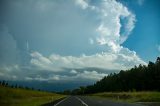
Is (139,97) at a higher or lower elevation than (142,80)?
lower

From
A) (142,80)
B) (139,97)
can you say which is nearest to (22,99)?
(139,97)

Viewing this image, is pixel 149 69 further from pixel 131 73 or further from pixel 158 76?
pixel 131 73

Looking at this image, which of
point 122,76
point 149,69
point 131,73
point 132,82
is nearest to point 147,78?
point 149,69

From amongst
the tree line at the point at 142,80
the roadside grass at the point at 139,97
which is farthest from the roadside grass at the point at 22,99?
the tree line at the point at 142,80

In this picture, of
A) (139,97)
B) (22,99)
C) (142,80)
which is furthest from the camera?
(142,80)

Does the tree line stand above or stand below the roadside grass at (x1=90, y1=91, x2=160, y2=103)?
above

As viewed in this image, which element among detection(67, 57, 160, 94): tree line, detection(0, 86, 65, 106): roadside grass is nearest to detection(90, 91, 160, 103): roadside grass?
detection(0, 86, 65, 106): roadside grass

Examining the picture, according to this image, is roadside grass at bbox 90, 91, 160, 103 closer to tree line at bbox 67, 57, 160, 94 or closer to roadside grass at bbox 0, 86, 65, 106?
roadside grass at bbox 0, 86, 65, 106

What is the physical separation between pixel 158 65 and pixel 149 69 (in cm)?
1058

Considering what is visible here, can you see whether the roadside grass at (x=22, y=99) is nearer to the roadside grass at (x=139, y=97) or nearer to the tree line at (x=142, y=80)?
the roadside grass at (x=139, y=97)

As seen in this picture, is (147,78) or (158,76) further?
(147,78)

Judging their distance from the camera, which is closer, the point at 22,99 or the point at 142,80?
the point at 22,99

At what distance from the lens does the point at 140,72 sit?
152 meters

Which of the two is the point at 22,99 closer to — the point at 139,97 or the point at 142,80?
the point at 139,97
